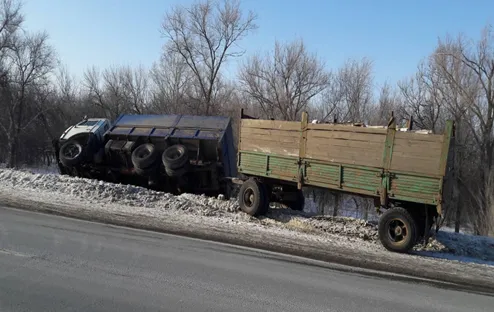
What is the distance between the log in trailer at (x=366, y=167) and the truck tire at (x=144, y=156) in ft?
12.9

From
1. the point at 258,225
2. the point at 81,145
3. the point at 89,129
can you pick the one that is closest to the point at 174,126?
the point at 81,145

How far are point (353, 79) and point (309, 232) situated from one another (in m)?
35.7

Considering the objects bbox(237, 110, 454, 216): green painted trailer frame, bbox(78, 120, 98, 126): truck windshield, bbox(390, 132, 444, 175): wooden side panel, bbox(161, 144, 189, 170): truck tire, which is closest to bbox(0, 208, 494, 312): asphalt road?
bbox(237, 110, 454, 216): green painted trailer frame

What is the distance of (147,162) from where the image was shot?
14.3 metres

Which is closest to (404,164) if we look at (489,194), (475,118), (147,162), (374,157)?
(374,157)

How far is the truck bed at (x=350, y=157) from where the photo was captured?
8.60 m

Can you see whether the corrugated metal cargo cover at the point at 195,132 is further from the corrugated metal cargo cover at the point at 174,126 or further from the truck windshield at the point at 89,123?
the truck windshield at the point at 89,123

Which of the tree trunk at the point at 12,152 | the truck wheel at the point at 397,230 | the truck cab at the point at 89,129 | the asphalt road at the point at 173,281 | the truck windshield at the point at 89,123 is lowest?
the tree trunk at the point at 12,152

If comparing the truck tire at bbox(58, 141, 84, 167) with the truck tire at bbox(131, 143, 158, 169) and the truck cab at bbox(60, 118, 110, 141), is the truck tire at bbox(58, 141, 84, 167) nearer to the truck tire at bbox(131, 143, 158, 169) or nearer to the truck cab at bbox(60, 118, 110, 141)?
the truck cab at bbox(60, 118, 110, 141)

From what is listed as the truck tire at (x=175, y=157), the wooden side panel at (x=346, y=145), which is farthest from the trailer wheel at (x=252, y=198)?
the truck tire at (x=175, y=157)

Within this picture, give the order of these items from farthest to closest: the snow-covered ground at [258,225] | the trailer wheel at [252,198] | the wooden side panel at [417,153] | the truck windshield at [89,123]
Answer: the truck windshield at [89,123]
the trailer wheel at [252,198]
the wooden side panel at [417,153]
the snow-covered ground at [258,225]

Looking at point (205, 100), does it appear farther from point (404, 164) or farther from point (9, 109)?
point (404, 164)

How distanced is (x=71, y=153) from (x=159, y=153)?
348cm

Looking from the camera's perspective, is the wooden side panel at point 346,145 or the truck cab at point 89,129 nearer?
the wooden side panel at point 346,145
